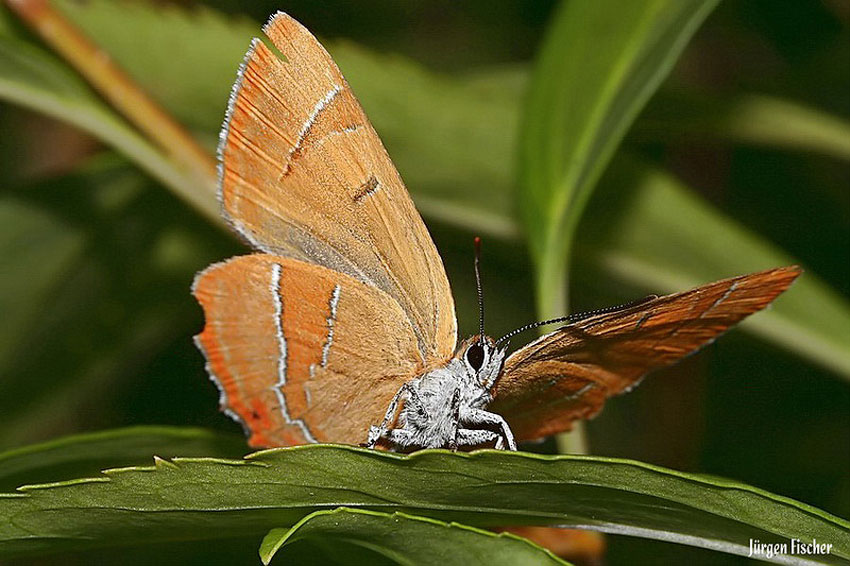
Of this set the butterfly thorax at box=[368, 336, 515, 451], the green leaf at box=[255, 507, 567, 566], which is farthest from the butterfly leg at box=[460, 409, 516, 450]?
the green leaf at box=[255, 507, 567, 566]

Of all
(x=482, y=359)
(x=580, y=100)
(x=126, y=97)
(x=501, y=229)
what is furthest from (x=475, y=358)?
(x=126, y=97)

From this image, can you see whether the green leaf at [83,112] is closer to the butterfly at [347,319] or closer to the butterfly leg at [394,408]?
the butterfly at [347,319]

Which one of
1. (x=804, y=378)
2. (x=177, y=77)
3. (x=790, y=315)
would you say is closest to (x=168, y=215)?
(x=177, y=77)

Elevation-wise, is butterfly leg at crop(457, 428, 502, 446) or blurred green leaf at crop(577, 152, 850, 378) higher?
blurred green leaf at crop(577, 152, 850, 378)

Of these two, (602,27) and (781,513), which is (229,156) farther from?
(781,513)

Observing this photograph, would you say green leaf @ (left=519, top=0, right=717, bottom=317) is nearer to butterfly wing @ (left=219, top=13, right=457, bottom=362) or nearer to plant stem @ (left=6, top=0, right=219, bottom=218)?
butterfly wing @ (left=219, top=13, right=457, bottom=362)

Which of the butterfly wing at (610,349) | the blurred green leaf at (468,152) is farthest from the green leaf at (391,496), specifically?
the blurred green leaf at (468,152)
